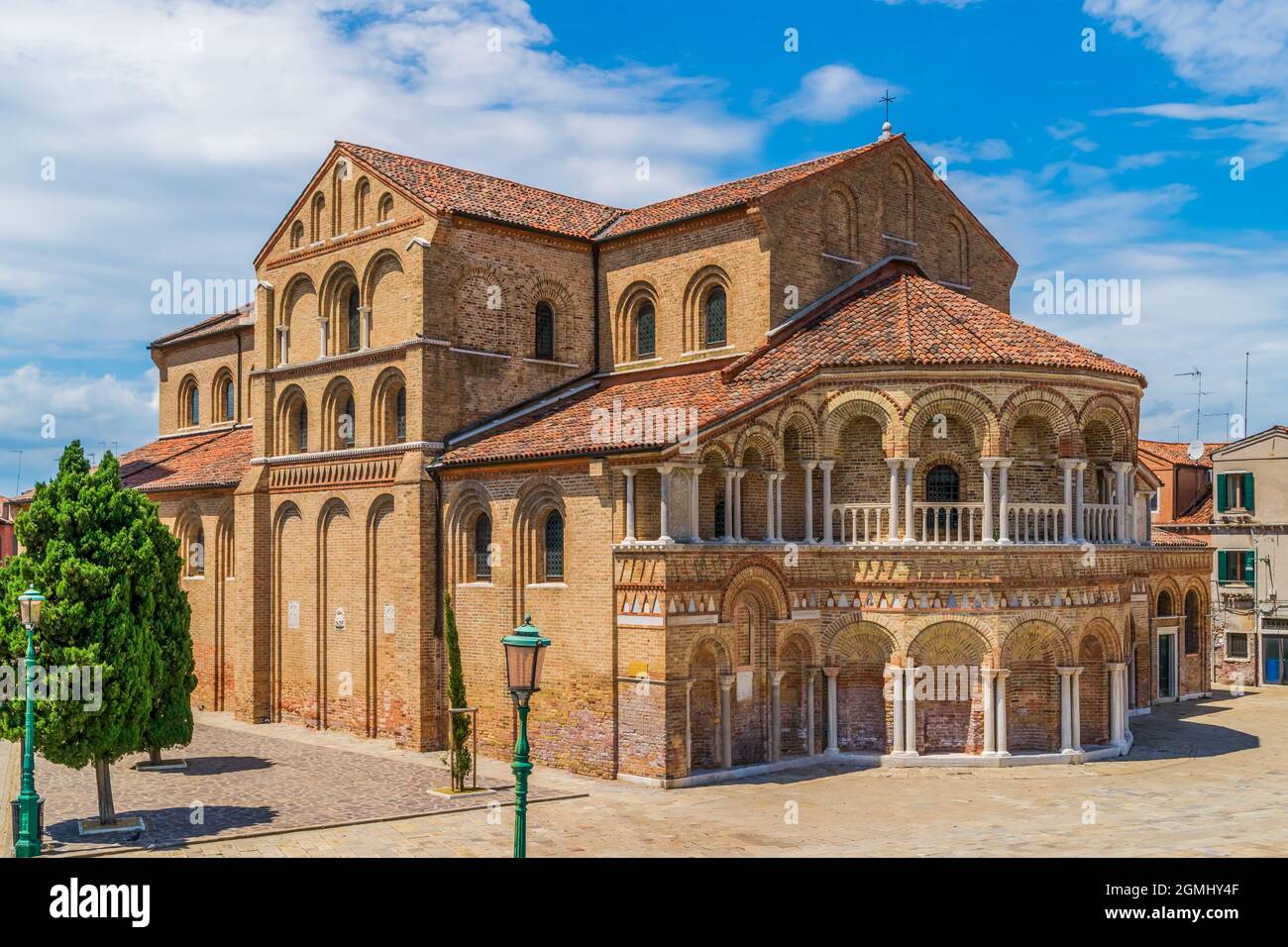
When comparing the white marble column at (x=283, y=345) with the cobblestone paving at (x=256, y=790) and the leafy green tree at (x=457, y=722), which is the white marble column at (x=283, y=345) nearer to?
the cobblestone paving at (x=256, y=790)

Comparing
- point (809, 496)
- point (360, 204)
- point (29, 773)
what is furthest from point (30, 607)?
point (360, 204)

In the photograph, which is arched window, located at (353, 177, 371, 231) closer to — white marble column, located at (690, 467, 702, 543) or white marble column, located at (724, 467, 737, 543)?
white marble column, located at (690, 467, 702, 543)

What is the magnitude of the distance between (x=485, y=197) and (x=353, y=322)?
461 cm

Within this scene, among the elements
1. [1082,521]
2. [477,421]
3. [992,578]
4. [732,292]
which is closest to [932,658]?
[992,578]

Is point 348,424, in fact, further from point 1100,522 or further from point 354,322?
point 1100,522

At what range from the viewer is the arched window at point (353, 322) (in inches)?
1230

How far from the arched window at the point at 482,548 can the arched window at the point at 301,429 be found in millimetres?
7084

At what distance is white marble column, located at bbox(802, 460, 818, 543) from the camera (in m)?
25.7

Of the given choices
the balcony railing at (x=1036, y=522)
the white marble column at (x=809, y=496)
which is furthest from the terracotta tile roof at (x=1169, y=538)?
the white marble column at (x=809, y=496)

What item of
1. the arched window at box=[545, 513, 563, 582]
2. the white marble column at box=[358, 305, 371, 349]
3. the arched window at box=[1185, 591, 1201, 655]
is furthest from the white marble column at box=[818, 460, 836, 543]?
the arched window at box=[1185, 591, 1201, 655]

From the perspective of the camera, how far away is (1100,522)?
2642 centimetres

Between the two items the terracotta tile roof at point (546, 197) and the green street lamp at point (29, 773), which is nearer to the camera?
the green street lamp at point (29, 773)

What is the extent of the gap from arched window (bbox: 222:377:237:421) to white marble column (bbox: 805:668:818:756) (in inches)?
939

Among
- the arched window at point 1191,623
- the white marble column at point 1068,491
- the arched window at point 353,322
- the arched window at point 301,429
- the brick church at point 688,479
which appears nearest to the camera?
the brick church at point 688,479
